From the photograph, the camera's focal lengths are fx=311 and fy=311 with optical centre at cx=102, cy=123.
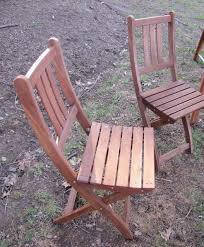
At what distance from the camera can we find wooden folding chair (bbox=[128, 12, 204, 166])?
2766 millimetres

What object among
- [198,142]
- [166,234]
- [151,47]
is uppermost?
[151,47]

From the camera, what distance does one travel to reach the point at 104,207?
6.95ft

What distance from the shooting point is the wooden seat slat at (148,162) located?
193cm

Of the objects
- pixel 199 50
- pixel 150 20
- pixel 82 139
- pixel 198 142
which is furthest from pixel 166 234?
pixel 199 50

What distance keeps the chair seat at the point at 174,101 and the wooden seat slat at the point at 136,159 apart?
1.46 ft

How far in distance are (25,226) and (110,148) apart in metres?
Result: 0.94

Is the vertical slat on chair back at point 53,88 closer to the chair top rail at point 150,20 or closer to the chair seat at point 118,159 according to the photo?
the chair seat at point 118,159

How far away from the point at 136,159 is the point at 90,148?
34cm

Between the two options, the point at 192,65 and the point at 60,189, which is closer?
the point at 60,189

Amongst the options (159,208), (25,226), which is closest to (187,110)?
(159,208)

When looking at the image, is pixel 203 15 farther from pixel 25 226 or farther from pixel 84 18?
pixel 25 226

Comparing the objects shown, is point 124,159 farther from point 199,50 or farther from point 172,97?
point 199,50

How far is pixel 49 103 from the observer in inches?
79.9

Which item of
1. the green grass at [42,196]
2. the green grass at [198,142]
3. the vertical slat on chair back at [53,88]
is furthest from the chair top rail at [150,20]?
the green grass at [42,196]
